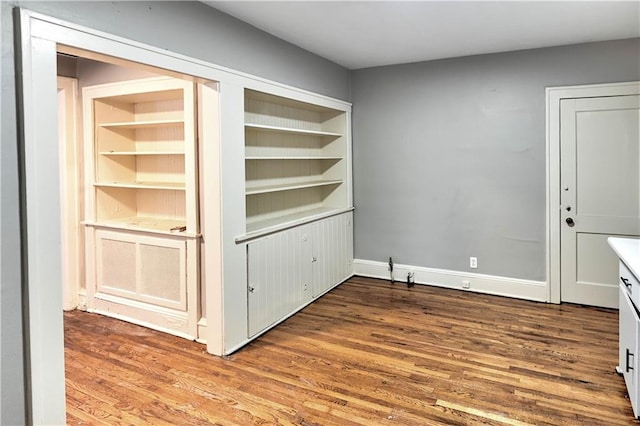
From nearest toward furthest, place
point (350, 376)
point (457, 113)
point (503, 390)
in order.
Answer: point (503, 390) < point (350, 376) < point (457, 113)

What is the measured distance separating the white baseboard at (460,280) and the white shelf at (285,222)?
0.81m

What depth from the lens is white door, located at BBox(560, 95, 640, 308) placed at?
12.7ft

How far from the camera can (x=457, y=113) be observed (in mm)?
4566

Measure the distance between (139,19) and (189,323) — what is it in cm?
228

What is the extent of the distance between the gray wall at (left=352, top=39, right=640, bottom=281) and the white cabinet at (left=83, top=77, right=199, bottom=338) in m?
2.24

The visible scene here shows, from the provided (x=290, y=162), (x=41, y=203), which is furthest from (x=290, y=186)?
(x=41, y=203)

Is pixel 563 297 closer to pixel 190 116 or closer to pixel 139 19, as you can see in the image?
pixel 190 116

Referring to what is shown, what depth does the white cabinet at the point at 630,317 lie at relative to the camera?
84.4 inches

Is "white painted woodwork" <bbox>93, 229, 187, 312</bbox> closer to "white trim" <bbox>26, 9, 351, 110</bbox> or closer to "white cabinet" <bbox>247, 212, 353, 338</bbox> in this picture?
"white cabinet" <bbox>247, 212, 353, 338</bbox>

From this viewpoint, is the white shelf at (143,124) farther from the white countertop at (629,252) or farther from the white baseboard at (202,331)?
the white countertop at (629,252)

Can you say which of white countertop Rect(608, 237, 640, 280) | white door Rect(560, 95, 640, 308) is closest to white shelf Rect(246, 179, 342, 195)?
white door Rect(560, 95, 640, 308)

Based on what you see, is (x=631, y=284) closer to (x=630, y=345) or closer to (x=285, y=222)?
(x=630, y=345)

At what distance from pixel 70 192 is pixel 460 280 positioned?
4.11 metres

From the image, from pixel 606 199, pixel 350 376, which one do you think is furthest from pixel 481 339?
pixel 606 199
